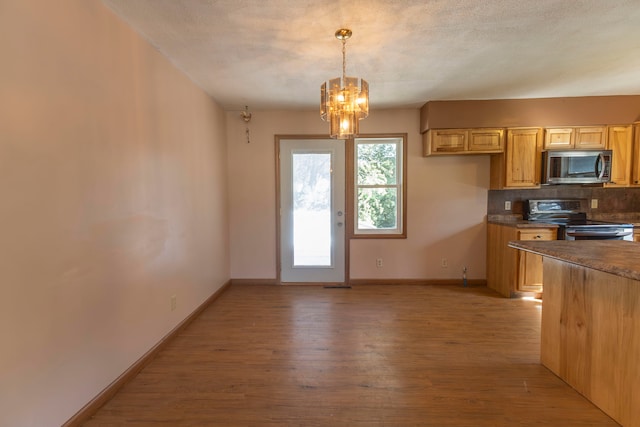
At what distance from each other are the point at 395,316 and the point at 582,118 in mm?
3468

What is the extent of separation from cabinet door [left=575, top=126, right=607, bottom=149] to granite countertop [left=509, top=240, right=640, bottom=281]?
224cm

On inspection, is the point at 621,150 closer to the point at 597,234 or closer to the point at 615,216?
the point at 615,216

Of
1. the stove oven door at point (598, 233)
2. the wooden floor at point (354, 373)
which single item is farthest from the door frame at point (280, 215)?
the stove oven door at point (598, 233)

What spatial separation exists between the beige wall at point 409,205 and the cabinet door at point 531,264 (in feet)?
2.03

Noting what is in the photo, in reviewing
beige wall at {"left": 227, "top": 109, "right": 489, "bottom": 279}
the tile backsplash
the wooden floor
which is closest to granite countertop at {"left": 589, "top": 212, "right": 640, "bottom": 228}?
the tile backsplash

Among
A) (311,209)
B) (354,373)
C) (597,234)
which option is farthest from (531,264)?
(311,209)

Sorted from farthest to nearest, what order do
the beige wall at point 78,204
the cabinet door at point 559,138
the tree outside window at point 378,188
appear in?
the tree outside window at point 378,188
the cabinet door at point 559,138
the beige wall at point 78,204

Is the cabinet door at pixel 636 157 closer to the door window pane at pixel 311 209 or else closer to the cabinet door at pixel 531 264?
the cabinet door at pixel 531 264

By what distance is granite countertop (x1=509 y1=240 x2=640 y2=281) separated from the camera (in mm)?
1400

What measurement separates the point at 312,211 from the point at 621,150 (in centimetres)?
403

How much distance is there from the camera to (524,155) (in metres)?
3.63

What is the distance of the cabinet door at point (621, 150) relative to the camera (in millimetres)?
3564

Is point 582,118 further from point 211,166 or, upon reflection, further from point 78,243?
point 78,243

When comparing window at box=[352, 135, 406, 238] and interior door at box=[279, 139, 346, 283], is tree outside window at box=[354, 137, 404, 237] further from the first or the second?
interior door at box=[279, 139, 346, 283]
